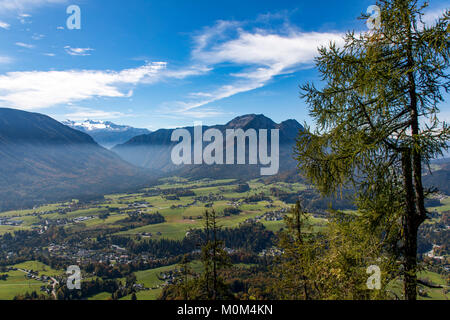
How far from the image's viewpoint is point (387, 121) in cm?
525

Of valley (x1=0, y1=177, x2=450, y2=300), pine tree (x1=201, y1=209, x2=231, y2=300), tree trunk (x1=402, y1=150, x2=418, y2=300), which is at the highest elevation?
tree trunk (x1=402, y1=150, x2=418, y2=300)

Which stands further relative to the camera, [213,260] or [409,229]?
[213,260]

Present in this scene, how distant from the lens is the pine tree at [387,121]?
4.83 metres

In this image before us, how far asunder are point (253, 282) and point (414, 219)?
50.4 metres

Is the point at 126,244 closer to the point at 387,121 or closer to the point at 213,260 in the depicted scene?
the point at 213,260

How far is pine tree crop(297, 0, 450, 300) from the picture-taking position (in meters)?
4.83

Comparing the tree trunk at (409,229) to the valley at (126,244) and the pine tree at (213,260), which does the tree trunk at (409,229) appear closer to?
the pine tree at (213,260)

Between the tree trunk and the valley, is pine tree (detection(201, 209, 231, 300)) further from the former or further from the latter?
the valley

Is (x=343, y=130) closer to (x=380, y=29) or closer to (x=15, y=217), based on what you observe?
(x=380, y=29)

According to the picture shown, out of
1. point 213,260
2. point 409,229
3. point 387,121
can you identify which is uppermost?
point 387,121

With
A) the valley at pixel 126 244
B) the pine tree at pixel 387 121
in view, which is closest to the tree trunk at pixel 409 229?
the pine tree at pixel 387 121

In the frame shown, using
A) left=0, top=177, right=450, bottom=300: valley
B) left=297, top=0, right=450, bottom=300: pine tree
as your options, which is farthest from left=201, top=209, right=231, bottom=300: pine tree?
left=0, top=177, right=450, bottom=300: valley

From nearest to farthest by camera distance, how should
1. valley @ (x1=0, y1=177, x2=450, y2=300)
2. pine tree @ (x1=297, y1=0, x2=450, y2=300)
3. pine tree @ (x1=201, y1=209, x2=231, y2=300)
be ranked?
1. pine tree @ (x1=297, y1=0, x2=450, y2=300)
2. pine tree @ (x1=201, y1=209, x2=231, y2=300)
3. valley @ (x1=0, y1=177, x2=450, y2=300)

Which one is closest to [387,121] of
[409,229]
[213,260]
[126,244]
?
[409,229]
